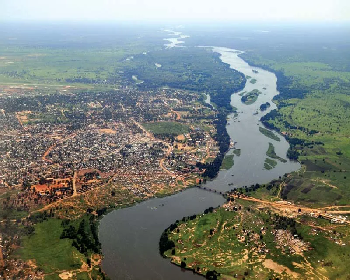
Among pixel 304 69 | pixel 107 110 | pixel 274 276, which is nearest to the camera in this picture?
pixel 274 276

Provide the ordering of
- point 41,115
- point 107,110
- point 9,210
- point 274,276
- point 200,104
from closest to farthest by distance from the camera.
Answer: point 274,276 → point 9,210 → point 41,115 → point 107,110 → point 200,104

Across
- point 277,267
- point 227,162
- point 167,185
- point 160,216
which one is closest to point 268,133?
point 227,162

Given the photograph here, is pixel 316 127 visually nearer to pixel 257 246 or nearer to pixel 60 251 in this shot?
pixel 257 246

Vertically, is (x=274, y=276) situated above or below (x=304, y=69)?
below

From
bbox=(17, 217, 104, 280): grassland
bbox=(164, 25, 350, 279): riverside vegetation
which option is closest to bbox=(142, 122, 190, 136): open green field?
bbox=(164, 25, 350, 279): riverside vegetation

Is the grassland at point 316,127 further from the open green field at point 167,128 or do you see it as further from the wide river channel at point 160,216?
the open green field at point 167,128

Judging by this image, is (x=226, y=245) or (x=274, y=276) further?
(x=226, y=245)

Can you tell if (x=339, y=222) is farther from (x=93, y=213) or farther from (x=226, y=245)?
(x=93, y=213)

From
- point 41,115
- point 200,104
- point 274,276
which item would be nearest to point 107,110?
point 41,115

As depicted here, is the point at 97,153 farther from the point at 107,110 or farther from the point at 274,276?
the point at 274,276
